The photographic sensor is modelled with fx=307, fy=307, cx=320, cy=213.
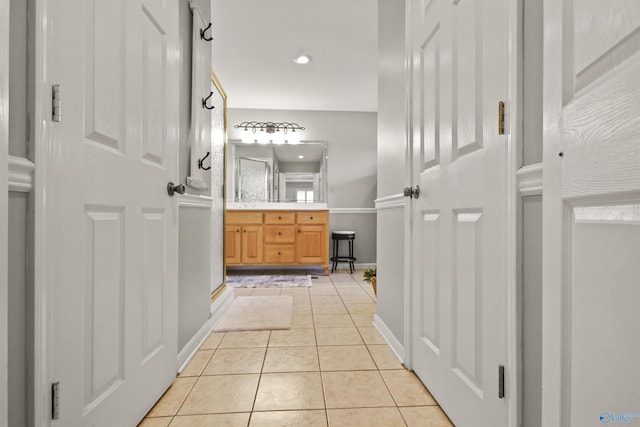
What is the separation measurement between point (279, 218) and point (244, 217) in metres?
0.45

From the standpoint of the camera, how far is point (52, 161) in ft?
2.39

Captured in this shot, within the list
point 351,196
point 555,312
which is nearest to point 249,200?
point 351,196

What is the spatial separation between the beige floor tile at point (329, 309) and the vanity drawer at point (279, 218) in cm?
162

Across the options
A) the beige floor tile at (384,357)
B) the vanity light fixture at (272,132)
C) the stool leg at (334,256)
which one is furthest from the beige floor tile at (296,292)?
the vanity light fixture at (272,132)

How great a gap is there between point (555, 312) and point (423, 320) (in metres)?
0.78

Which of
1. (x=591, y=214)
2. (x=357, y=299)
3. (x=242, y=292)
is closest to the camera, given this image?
(x=591, y=214)

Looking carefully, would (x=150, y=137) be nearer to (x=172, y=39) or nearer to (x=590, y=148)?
(x=172, y=39)

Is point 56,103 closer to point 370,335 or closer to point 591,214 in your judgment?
point 591,214

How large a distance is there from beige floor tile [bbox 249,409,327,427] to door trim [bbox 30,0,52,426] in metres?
0.62

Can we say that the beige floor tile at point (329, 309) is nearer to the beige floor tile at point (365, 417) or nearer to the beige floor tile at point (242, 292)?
the beige floor tile at point (242, 292)

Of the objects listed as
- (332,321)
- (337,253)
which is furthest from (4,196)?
(337,253)

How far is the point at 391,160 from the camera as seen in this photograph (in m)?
1.80

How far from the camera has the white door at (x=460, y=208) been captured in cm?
85

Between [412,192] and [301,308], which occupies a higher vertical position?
→ [412,192]
